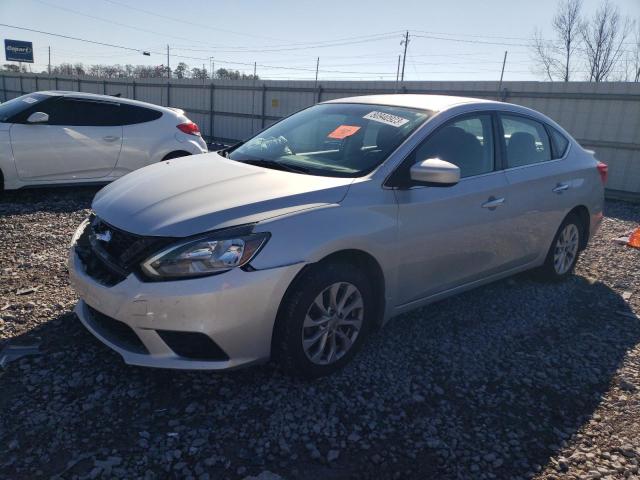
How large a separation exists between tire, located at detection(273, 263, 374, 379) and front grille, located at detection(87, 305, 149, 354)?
74 cm

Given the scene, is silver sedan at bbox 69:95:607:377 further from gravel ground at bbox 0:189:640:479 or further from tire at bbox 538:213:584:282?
tire at bbox 538:213:584:282

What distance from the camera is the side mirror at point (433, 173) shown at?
3.05 metres

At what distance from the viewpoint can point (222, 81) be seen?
18953 millimetres

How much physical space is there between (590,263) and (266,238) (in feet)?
15.6

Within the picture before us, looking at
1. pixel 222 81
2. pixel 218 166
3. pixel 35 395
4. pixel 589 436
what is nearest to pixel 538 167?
pixel 589 436

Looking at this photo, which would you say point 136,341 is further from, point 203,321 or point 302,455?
point 302,455

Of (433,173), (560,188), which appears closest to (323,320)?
(433,173)

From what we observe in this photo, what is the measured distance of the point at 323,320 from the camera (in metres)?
2.91

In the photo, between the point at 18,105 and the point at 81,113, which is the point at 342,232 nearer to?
the point at 81,113

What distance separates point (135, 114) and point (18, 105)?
60.0 inches

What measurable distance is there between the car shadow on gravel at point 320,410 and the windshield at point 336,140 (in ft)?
4.23

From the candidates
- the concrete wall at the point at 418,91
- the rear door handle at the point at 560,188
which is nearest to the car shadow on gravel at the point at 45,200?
the rear door handle at the point at 560,188

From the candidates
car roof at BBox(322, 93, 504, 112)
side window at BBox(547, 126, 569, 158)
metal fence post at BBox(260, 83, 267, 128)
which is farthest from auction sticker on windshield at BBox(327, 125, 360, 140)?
metal fence post at BBox(260, 83, 267, 128)

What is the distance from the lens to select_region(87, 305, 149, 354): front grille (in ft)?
8.83
